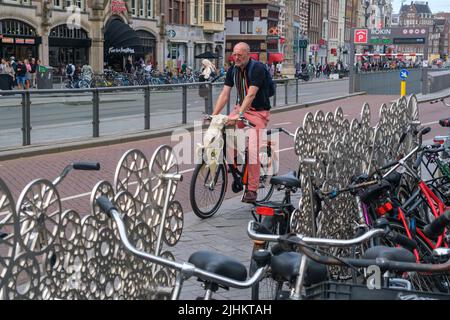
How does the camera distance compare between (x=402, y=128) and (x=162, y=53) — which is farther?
(x=162, y=53)

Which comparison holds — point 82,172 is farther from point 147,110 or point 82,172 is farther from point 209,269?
point 209,269

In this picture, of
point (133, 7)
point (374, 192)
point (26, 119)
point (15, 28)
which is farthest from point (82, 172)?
point (133, 7)

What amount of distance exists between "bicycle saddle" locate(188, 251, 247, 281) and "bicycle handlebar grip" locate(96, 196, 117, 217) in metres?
0.51

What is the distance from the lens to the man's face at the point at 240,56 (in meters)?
7.59

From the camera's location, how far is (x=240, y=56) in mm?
7633

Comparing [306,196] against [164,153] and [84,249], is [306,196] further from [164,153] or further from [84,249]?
[84,249]

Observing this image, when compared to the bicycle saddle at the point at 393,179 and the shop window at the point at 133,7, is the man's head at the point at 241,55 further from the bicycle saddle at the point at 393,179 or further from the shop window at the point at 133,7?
the shop window at the point at 133,7

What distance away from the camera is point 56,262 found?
3068mm

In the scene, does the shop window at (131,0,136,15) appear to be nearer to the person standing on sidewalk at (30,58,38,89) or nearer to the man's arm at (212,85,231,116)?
the person standing on sidewalk at (30,58,38,89)

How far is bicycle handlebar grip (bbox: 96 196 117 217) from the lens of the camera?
3199 millimetres

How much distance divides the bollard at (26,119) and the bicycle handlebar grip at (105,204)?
1015 cm
